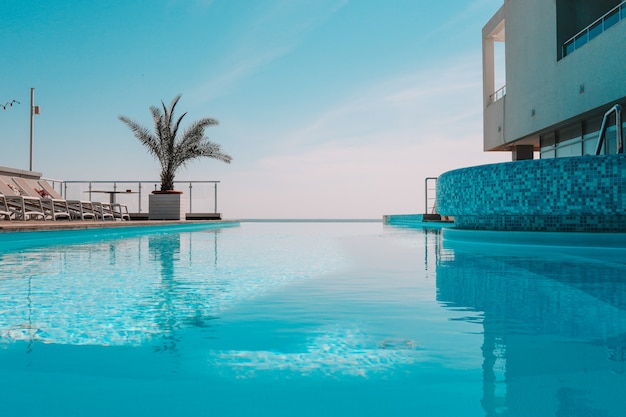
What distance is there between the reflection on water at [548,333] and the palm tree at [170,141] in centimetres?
1440

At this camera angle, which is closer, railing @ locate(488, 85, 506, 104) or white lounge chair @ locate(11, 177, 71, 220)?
white lounge chair @ locate(11, 177, 71, 220)

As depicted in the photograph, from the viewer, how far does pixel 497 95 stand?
1573 centimetres

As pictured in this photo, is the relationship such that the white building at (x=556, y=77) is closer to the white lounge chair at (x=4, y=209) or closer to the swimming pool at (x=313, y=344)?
the swimming pool at (x=313, y=344)

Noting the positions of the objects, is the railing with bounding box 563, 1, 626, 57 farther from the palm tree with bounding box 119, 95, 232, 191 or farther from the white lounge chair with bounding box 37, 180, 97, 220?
the white lounge chair with bounding box 37, 180, 97, 220

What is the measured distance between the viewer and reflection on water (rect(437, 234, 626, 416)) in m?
1.37

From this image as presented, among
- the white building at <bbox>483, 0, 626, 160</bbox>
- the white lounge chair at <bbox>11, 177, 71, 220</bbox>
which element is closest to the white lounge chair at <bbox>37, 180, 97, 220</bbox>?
the white lounge chair at <bbox>11, 177, 71, 220</bbox>

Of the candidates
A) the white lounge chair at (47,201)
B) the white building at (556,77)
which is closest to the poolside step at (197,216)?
the white lounge chair at (47,201)

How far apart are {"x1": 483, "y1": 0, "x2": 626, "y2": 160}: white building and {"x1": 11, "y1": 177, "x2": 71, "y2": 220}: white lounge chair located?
11505 millimetres

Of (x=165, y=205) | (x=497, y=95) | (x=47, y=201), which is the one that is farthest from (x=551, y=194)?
(x=165, y=205)

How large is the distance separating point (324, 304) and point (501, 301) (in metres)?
1.04

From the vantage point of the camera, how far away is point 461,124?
18562 millimetres

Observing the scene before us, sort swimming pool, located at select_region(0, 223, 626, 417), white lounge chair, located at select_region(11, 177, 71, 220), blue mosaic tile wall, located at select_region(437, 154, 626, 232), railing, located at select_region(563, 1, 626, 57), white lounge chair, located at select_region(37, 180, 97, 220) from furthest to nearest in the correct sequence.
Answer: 1. white lounge chair, located at select_region(37, 180, 97, 220)
2. white lounge chair, located at select_region(11, 177, 71, 220)
3. railing, located at select_region(563, 1, 626, 57)
4. blue mosaic tile wall, located at select_region(437, 154, 626, 232)
5. swimming pool, located at select_region(0, 223, 626, 417)

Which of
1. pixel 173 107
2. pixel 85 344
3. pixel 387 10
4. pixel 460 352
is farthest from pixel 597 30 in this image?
pixel 173 107

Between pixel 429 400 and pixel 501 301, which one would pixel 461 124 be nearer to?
pixel 501 301
